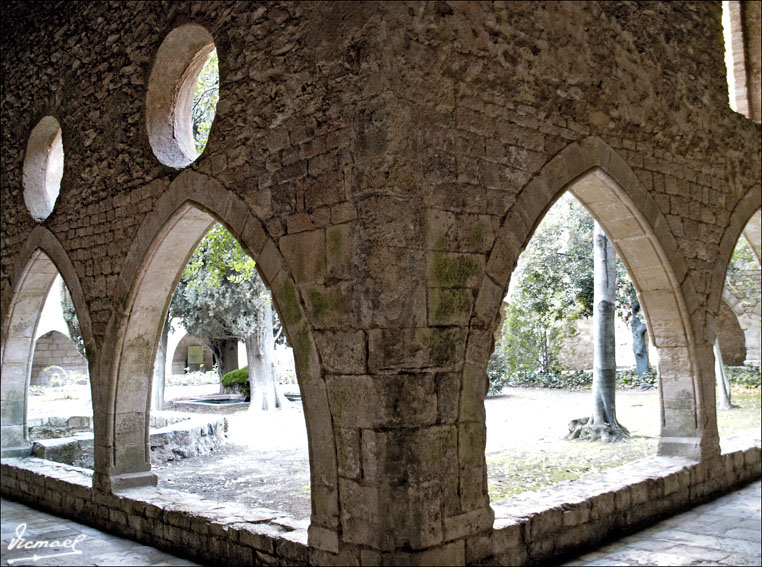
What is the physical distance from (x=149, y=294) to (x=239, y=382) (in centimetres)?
1052

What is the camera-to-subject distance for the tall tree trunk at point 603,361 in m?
7.99

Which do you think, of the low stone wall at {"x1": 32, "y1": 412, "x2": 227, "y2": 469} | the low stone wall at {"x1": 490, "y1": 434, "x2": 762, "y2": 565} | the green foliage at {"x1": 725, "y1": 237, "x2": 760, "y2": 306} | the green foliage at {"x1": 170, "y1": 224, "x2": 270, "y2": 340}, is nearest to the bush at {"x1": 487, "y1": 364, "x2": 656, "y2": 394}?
the green foliage at {"x1": 725, "y1": 237, "x2": 760, "y2": 306}

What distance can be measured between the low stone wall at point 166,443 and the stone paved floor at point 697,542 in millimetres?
5107

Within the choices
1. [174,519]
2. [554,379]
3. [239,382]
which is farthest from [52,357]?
[174,519]

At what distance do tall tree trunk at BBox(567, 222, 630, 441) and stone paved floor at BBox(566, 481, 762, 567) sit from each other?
109 inches

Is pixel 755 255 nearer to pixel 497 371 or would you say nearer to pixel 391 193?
pixel 391 193

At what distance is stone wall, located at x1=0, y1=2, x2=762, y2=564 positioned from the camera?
3379mm

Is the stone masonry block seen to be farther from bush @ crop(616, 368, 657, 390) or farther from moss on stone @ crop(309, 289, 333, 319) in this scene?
bush @ crop(616, 368, 657, 390)

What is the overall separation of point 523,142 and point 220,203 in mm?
1920

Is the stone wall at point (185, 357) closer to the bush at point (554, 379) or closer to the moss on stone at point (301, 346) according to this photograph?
the bush at point (554, 379)

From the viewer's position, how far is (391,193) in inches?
132

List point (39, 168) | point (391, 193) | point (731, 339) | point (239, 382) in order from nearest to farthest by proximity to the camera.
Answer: point (391, 193) < point (39, 168) < point (239, 382) < point (731, 339)

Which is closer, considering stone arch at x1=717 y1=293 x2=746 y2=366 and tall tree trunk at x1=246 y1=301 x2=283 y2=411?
tall tree trunk at x1=246 y1=301 x2=283 y2=411

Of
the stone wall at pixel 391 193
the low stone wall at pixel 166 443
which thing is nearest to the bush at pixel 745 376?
the stone wall at pixel 391 193
